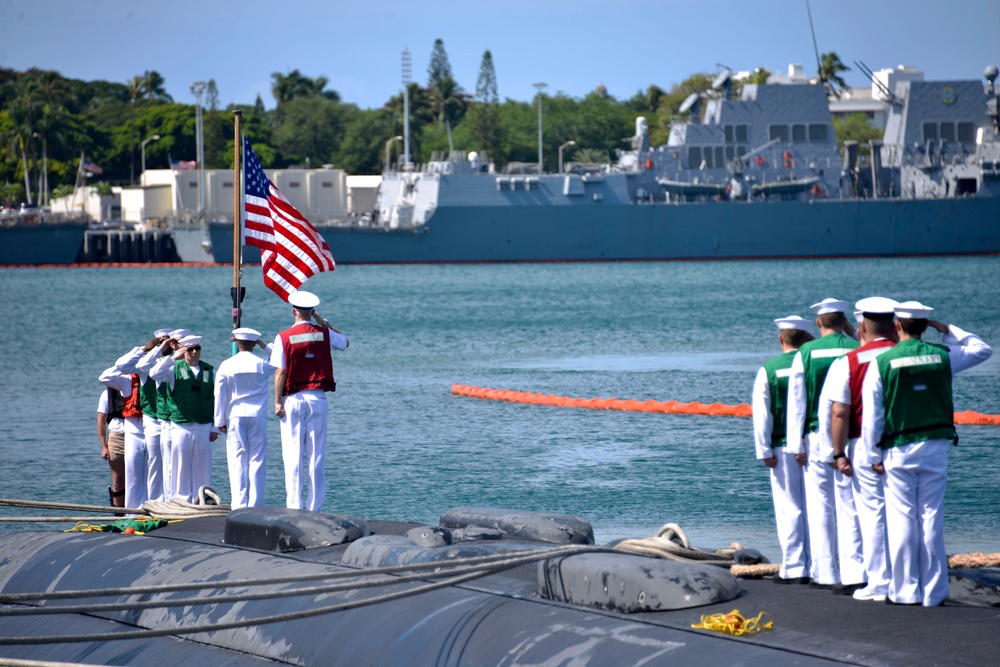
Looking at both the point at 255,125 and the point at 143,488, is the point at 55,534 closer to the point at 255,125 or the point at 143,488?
the point at 143,488

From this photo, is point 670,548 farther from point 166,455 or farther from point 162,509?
point 166,455

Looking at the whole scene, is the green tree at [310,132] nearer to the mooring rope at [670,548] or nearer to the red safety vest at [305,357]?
the red safety vest at [305,357]

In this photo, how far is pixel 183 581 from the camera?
6840 millimetres

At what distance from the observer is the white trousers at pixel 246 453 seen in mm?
10795

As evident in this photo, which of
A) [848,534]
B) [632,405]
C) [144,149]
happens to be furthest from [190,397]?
[144,149]

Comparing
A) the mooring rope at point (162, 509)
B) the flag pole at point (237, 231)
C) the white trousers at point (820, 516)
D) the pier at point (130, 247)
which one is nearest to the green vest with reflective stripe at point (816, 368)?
the white trousers at point (820, 516)

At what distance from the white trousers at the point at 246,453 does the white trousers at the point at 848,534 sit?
5.57 meters

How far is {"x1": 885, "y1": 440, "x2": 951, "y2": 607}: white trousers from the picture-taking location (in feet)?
19.7

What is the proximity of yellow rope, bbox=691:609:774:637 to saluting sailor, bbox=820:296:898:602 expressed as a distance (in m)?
1.37

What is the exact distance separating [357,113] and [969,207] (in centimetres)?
6168

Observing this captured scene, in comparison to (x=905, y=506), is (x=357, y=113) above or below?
above

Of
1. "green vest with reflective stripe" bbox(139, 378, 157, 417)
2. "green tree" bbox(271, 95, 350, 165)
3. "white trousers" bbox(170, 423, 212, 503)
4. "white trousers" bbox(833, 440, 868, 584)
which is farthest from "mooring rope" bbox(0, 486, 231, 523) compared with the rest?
"green tree" bbox(271, 95, 350, 165)

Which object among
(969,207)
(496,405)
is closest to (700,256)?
(969,207)

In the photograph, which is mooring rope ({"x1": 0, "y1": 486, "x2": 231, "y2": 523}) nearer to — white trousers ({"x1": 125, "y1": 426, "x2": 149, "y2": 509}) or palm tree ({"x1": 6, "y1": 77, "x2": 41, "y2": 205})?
white trousers ({"x1": 125, "y1": 426, "x2": 149, "y2": 509})
